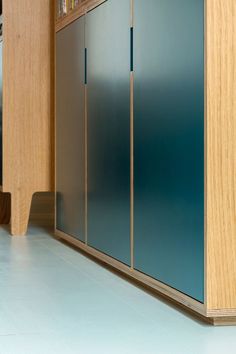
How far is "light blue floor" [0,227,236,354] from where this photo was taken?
251 cm

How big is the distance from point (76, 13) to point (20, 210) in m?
1.51

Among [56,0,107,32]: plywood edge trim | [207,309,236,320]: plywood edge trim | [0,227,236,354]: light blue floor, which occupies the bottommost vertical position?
[0,227,236,354]: light blue floor

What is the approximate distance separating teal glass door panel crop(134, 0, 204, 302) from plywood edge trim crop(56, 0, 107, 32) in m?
0.82

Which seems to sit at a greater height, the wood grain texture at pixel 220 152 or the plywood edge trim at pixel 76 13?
the plywood edge trim at pixel 76 13

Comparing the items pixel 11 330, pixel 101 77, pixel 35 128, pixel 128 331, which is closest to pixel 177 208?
pixel 128 331

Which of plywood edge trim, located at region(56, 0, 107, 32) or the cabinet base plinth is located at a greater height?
plywood edge trim, located at region(56, 0, 107, 32)

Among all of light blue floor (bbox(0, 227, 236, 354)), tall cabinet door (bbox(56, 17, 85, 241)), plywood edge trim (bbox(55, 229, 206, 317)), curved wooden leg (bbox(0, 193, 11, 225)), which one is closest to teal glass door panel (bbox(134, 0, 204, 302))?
plywood edge trim (bbox(55, 229, 206, 317))

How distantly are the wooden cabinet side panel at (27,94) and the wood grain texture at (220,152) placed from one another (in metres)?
3.00

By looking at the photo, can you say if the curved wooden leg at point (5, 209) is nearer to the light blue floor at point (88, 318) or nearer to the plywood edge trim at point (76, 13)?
the plywood edge trim at point (76, 13)

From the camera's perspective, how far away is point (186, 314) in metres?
3.00

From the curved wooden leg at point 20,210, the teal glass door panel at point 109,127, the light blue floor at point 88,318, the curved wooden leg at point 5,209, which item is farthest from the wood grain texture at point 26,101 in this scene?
the light blue floor at point 88,318

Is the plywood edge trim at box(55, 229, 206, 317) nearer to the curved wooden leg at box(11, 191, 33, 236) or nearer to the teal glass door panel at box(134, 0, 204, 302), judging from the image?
the teal glass door panel at box(134, 0, 204, 302)

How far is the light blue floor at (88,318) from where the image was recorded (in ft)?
8.25

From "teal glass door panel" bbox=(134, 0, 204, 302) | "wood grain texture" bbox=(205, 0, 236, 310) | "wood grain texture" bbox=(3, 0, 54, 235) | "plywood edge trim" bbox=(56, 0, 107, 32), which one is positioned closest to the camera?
"wood grain texture" bbox=(205, 0, 236, 310)
